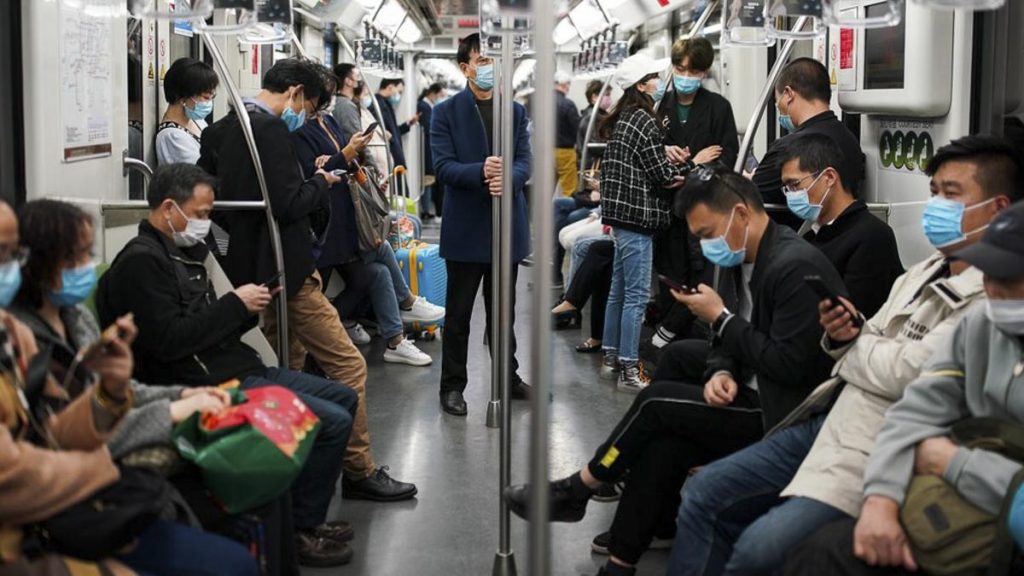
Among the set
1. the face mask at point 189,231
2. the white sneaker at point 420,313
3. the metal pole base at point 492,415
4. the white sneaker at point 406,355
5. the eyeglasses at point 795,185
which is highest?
the eyeglasses at point 795,185

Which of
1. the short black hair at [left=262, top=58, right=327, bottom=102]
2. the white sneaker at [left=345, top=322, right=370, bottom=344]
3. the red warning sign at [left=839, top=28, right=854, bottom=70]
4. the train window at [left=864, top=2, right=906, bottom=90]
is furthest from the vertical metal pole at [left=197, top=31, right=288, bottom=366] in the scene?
the white sneaker at [left=345, top=322, right=370, bottom=344]

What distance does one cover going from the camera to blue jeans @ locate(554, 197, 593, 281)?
9.94 meters

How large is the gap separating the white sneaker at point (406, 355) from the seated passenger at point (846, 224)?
3519 millimetres

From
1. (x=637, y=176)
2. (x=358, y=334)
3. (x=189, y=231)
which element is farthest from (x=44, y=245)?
(x=358, y=334)

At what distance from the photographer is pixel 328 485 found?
3.96 meters

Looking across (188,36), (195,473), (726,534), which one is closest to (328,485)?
(195,473)

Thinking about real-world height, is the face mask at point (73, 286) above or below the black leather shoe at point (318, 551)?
above

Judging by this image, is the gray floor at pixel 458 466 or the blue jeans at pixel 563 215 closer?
the gray floor at pixel 458 466

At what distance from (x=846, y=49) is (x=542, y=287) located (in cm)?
340

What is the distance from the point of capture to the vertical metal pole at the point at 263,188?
4391 millimetres

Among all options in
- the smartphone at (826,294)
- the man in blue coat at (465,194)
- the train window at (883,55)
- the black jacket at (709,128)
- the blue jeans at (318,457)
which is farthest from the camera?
the black jacket at (709,128)

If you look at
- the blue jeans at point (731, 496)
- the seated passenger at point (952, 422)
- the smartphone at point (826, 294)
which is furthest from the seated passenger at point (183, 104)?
the seated passenger at point (952, 422)

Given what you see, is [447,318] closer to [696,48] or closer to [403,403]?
[403,403]

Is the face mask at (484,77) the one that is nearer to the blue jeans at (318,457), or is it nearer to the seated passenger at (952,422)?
the blue jeans at (318,457)
